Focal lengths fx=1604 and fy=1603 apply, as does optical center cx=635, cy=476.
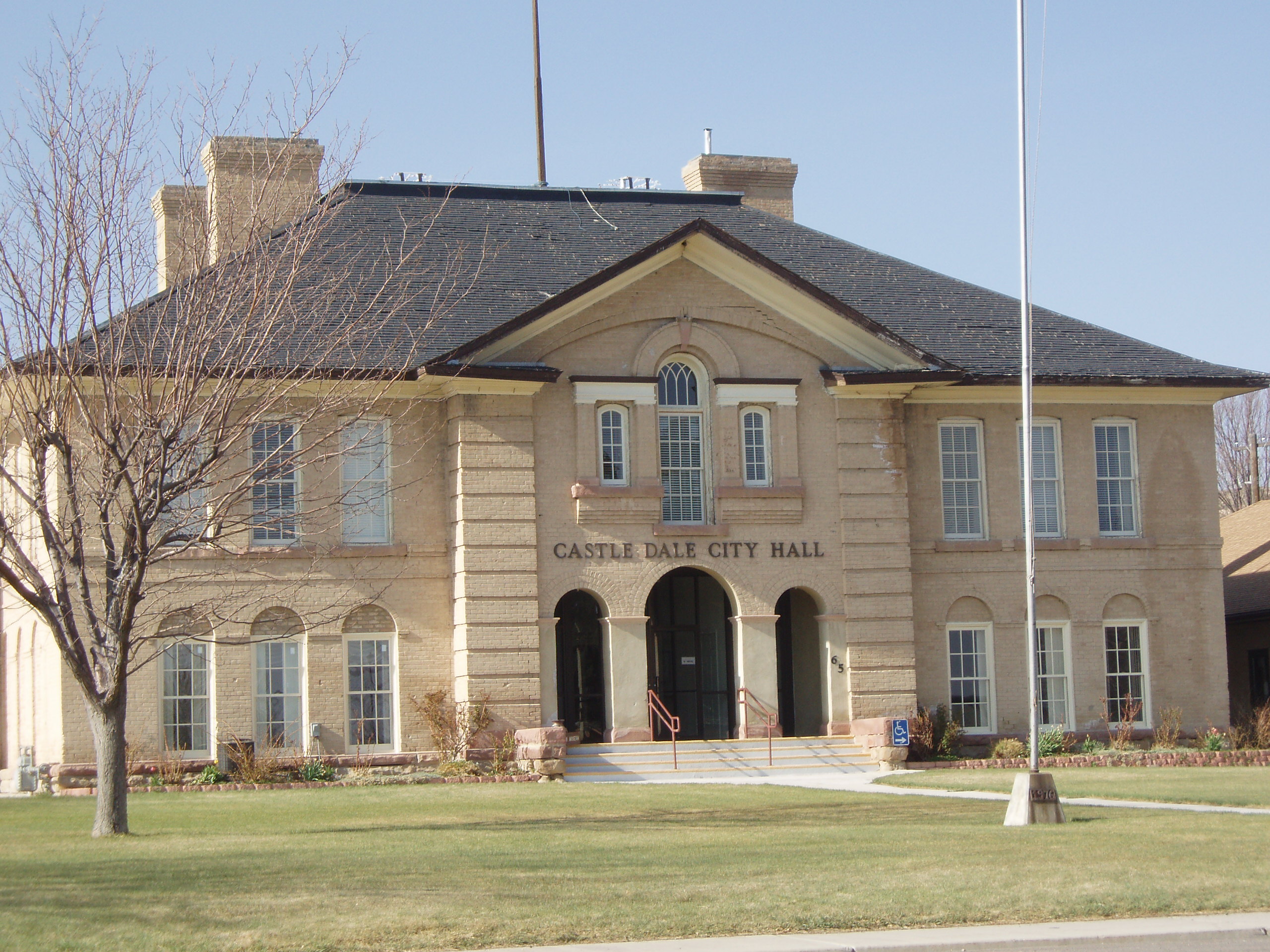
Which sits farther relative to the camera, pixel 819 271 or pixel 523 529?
pixel 819 271

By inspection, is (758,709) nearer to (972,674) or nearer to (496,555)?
(972,674)

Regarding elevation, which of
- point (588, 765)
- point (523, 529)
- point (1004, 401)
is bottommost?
point (588, 765)

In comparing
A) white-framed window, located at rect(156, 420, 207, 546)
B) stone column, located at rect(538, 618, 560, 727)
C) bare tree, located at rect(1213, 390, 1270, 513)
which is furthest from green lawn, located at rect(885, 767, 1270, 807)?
bare tree, located at rect(1213, 390, 1270, 513)

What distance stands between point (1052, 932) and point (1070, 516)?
747 inches

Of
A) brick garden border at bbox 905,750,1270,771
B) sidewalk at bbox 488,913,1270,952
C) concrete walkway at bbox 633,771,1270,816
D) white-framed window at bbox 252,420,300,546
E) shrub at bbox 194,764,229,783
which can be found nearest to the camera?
sidewalk at bbox 488,913,1270,952

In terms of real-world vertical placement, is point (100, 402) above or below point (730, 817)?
above

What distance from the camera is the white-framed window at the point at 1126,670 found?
2917 centimetres

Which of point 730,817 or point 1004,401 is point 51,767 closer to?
point 730,817

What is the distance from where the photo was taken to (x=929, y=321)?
3034 cm

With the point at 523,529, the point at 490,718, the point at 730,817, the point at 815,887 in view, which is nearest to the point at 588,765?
the point at 490,718

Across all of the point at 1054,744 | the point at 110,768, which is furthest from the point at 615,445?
the point at 110,768

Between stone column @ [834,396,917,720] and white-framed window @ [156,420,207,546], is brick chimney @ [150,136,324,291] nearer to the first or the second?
white-framed window @ [156,420,207,546]

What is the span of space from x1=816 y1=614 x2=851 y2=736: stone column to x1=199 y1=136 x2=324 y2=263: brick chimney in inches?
472

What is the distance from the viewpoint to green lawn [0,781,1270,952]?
11.3 m
